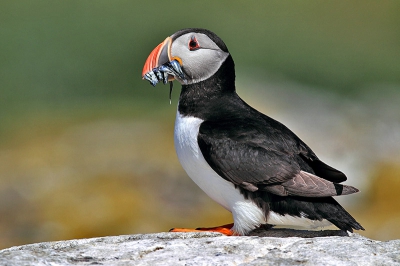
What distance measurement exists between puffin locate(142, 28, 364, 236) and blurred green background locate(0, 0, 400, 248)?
369 centimetres

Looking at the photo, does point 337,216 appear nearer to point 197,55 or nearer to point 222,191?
point 222,191

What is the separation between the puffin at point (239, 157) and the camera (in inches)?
251

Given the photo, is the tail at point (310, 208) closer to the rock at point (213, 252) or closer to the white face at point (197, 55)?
the rock at point (213, 252)

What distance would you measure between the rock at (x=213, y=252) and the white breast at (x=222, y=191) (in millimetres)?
552

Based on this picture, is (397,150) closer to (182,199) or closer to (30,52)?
(182,199)

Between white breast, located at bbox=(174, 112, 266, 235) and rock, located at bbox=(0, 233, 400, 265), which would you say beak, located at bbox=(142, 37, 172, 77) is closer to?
white breast, located at bbox=(174, 112, 266, 235)

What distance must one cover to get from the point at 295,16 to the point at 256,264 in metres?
17.5

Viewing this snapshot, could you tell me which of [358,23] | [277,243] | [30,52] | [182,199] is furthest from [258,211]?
[358,23]

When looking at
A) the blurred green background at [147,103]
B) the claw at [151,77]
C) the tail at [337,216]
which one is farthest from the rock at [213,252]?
the blurred green background at [147,103]

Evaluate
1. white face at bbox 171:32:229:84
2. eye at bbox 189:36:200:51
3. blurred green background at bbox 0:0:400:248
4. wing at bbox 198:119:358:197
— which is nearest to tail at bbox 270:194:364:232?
wing at bbox 198:119:358:197

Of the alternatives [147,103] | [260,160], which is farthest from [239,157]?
[147,103]

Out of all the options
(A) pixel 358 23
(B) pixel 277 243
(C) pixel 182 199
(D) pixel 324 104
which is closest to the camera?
(B) pixel 277 243

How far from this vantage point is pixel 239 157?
649cm

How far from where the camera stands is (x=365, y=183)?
1145 centimetres
